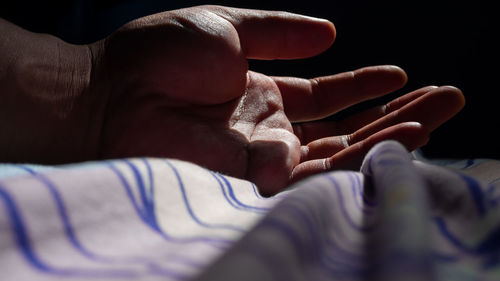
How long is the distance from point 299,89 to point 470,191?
0.52m

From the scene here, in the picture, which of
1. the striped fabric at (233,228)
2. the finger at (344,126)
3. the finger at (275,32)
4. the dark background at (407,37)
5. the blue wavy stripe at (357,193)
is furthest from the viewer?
the dark background at (407,37)

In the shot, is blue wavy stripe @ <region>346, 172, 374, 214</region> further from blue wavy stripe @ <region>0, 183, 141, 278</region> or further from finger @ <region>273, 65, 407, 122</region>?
finger @ <region>273, 65, 407, 122</region>

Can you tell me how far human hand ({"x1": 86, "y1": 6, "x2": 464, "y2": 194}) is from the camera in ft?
1.94

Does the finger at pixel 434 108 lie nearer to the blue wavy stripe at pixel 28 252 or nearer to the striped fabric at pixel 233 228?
the striped fabric at pixel 233 228

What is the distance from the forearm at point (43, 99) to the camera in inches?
21.8

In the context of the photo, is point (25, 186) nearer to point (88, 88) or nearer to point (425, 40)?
point (88, 88)

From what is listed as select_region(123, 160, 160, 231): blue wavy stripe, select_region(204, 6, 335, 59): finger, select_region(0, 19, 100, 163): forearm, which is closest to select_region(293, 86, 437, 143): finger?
select_region(204, 6, 335, 59): finger

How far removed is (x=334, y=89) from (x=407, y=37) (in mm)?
299

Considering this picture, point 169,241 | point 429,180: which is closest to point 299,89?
point 429,180

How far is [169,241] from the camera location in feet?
0.86

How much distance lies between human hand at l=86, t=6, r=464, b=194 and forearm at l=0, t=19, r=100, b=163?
0.02m

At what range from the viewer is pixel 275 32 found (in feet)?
2.20

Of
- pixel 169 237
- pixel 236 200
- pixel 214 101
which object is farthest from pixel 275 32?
pixel 169 237

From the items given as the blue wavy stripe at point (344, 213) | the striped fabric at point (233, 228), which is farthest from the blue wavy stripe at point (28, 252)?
the blue wavy stripe at point (344, 213)
